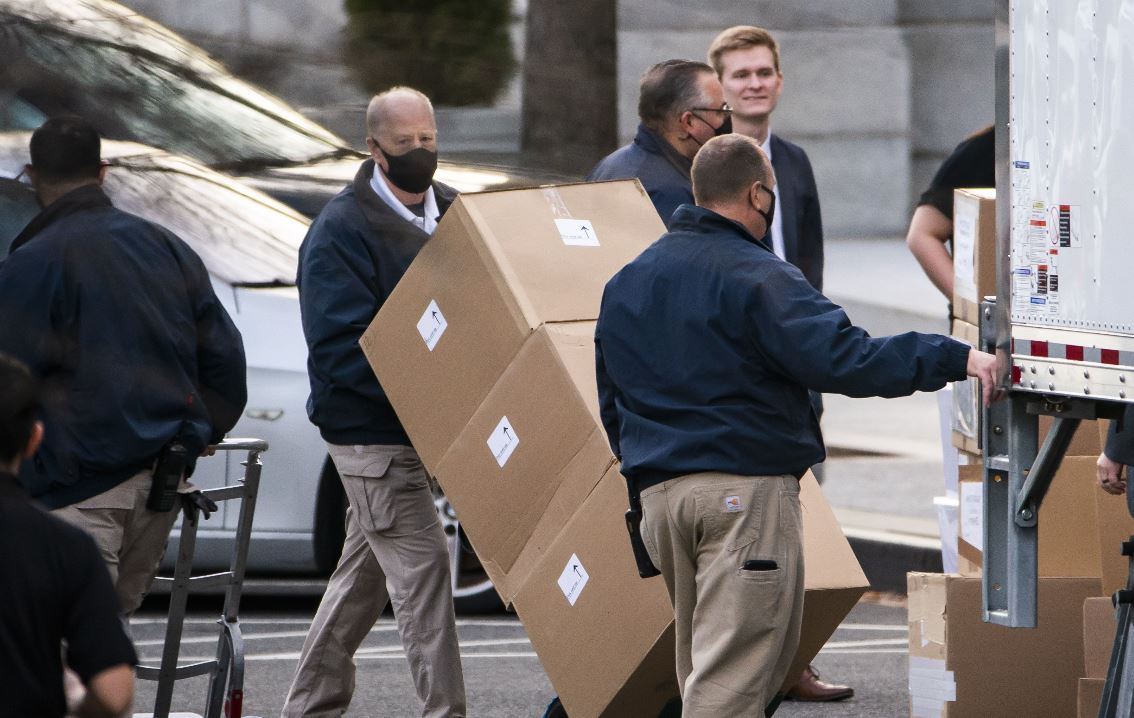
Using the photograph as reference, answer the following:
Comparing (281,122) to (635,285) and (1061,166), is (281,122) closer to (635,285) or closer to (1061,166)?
(635,285)

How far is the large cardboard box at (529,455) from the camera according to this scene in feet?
16.6

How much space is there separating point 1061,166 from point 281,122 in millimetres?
1626

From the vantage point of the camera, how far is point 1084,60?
413cm

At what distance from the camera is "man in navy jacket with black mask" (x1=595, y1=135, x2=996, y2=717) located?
14.4ft

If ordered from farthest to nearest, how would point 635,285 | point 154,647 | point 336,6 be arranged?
point 154,647 → point 635,285 → point 336,6

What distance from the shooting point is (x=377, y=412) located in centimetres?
565

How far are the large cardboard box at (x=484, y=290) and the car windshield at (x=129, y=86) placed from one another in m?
1.19

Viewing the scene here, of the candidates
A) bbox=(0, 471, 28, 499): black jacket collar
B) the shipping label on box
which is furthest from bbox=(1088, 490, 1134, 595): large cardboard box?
bbox=(0, 471, 28, 499): black jacket collar

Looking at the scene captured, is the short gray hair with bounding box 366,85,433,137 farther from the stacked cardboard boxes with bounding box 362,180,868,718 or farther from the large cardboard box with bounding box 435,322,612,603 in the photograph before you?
the large cardboard box with bounding box 435,322,612,603

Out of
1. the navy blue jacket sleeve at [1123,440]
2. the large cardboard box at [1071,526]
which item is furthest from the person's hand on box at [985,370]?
the large cardboard box at [1071,526]

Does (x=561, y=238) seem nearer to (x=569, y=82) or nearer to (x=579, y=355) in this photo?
(x=579, y=355)

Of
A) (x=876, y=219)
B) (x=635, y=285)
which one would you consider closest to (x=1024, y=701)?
(x=635, y=285)

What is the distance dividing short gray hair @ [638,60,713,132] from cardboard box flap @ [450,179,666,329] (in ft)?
1.59

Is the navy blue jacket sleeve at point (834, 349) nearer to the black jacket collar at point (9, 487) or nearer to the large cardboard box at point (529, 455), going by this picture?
the large cardboard box at point (529, 455)
